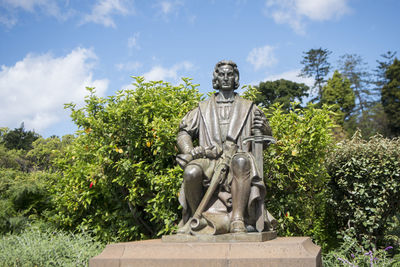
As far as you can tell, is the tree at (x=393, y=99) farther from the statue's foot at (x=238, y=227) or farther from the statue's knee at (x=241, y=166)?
A: the statue's foot at (x=238, y=227)

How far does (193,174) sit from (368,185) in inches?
155

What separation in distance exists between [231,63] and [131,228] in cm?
352

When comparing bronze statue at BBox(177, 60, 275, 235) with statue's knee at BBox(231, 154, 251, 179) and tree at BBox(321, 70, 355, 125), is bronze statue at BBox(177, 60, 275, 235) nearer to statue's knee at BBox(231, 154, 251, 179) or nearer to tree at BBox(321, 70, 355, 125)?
statue's knee at BBox(231, 154, 251, 179)

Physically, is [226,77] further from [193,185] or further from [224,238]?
[224,238]

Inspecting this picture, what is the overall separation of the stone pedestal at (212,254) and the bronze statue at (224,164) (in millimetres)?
360

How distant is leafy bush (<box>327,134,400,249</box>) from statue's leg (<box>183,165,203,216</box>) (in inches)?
137

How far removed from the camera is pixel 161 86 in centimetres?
776

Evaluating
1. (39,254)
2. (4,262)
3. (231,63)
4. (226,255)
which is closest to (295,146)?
(231,63)

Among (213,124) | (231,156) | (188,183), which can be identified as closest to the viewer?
(188,183)

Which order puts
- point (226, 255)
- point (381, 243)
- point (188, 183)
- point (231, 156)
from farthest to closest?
point (381, 243) → point (231, 156) → point (188, 183) → point (226, 255)

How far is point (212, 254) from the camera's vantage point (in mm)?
3975

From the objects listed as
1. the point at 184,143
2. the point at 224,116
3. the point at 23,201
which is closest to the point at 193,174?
the point at 184,143

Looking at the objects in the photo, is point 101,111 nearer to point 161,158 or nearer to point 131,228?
point 161,158

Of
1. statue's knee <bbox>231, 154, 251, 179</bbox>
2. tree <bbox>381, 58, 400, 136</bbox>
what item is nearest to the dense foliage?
statue's knee <bbox>231, 154, 251, 179</bbox>
